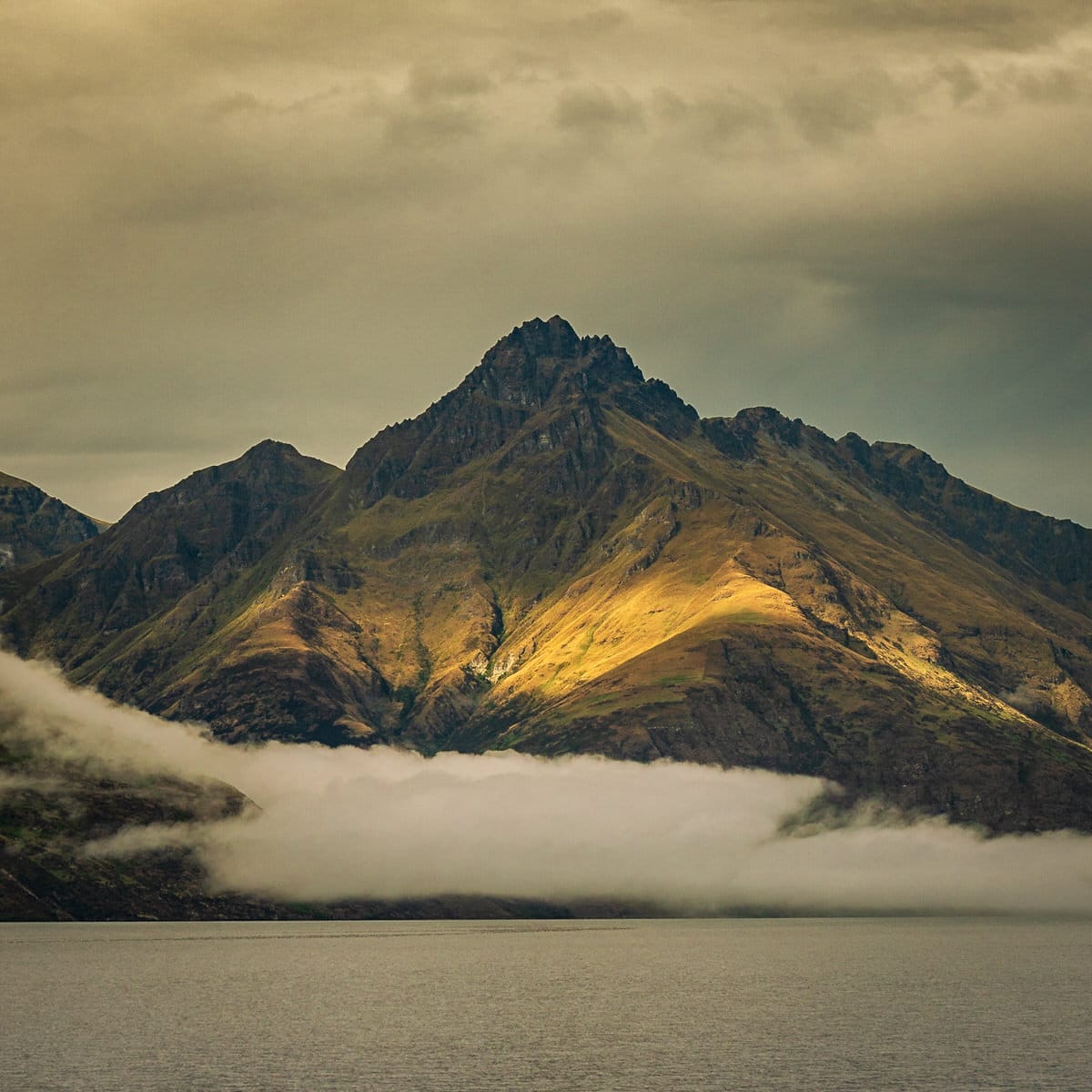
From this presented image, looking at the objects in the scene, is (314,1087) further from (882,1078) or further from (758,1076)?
(882,1078)

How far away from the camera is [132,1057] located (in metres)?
180

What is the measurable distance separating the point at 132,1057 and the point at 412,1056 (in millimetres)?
33876

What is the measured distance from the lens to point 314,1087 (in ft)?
519

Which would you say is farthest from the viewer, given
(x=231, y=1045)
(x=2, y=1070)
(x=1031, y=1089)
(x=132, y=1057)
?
(x=231, y=1045)

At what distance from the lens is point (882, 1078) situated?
542 ft

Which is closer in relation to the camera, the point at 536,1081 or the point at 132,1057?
the point at 536,1081

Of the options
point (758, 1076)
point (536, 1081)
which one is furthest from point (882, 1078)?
point (536, 1081)

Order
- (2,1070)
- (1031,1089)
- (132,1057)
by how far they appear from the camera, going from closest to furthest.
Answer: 1. (1031,1089)
2. (2,1070)
3. (132,1057)

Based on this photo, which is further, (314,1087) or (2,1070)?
(2,1070)

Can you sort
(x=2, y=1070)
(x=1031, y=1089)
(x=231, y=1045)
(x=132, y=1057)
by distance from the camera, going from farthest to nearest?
(x=231, y=1045), (x=132, y=1057), (x=2, y=1070), (x=1031, y=1089)

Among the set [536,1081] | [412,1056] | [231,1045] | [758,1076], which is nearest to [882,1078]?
[758,1076]

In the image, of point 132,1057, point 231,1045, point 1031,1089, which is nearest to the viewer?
point 1031,1089

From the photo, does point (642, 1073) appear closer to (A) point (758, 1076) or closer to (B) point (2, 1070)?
(A) point (758, 1076)

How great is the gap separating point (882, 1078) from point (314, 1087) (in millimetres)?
62892
